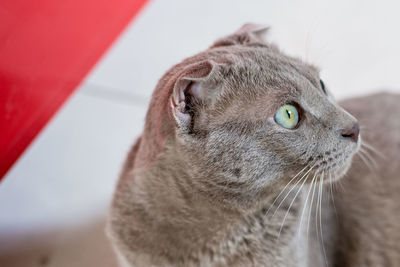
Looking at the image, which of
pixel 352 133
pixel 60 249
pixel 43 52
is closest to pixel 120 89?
pixel 43 52

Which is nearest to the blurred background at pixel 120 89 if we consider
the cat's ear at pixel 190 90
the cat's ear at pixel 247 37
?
the cat's ear at pixel 247 37

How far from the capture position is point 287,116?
3.71ft

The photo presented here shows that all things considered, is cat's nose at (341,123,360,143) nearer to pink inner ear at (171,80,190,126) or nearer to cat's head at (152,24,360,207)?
cat's head at (152,24,360,207)

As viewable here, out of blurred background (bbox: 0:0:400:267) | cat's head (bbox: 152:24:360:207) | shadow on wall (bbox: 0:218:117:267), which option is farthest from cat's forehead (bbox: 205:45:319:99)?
shadow on wall (bbox: 0:218:117:267)

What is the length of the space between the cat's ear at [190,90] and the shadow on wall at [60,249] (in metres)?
0.91

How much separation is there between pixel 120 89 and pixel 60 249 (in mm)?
676

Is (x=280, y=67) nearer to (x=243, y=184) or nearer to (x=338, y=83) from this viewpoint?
(x=243, y=184)

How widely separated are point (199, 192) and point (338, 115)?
1.21ft

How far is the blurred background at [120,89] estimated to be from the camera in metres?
1.89

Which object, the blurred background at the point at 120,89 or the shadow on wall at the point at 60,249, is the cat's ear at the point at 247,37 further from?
the shadow on wall at the point at 60,249

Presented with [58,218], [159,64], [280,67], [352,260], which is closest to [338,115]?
[280,67]

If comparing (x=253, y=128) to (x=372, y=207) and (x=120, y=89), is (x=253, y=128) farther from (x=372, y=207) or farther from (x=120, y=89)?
(x=120, y=89)

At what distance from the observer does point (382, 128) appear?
1.67m

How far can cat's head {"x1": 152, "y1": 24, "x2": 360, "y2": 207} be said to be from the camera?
1.12 meters
